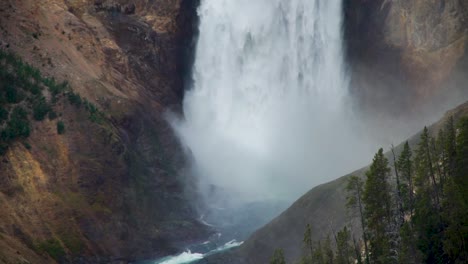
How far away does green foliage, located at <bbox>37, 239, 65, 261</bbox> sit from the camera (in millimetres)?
61312

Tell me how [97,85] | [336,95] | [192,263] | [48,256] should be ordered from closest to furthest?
1. [48,256]
2. [192,263]
3. [97,85]
4. [336,95]

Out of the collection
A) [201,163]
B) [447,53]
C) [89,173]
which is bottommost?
[89,173]

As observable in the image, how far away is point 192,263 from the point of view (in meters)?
65.8

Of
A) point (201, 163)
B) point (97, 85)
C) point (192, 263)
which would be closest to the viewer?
point (192, 263)

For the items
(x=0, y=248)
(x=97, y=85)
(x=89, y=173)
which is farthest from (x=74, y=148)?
(x=0, y=248)

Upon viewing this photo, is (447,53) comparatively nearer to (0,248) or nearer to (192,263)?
(192,263)

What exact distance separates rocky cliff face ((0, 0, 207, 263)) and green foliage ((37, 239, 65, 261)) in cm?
10

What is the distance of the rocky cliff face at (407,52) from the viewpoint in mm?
83938

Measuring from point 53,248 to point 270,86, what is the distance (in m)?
48.0

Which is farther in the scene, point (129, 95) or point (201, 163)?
point (201, 163)

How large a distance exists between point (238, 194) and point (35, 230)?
1223 inches

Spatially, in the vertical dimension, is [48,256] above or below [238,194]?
below

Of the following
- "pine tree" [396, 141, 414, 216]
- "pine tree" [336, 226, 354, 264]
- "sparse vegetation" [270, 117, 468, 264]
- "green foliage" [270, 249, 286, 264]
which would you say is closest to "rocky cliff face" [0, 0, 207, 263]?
"green foliage" [270, 249, 286, 264]

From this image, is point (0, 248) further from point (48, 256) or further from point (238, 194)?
point (238, 194)
